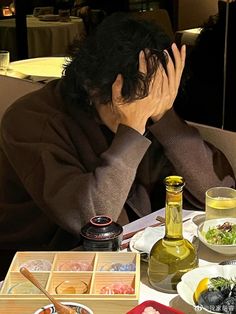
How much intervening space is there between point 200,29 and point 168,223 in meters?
2.12

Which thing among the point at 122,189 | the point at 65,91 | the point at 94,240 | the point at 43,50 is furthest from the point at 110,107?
the point at 43,50

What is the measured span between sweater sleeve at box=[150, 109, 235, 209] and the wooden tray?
23.4 inches

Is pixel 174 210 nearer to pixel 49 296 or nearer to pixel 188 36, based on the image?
pixel 49 296

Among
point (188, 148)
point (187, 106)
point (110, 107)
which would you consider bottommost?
point (187, 106)

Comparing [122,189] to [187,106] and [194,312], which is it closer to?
[194,312]

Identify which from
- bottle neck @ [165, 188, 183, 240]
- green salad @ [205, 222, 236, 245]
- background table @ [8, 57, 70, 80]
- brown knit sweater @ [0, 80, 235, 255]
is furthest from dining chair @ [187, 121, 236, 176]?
background table @ [8, 57, 70, 80]

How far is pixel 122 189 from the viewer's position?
161 centimetres

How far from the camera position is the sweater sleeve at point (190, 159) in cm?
181

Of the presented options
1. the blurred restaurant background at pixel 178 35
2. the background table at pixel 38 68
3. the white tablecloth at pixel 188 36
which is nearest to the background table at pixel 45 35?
the blurred restaurant background at pixel 178 35

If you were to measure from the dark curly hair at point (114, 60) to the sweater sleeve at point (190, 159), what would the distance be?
0.18m

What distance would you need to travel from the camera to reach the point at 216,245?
4.49 ft

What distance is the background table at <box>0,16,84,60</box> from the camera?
11.5 ft

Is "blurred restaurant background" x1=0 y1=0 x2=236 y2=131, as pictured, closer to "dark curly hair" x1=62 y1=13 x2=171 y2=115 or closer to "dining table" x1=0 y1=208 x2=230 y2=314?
"dark curly hair" x1=62 y1=13 x2=171 y2=115

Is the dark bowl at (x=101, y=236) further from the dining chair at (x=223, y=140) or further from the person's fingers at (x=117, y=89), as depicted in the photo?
the dining chair at (x=223, y=140)
